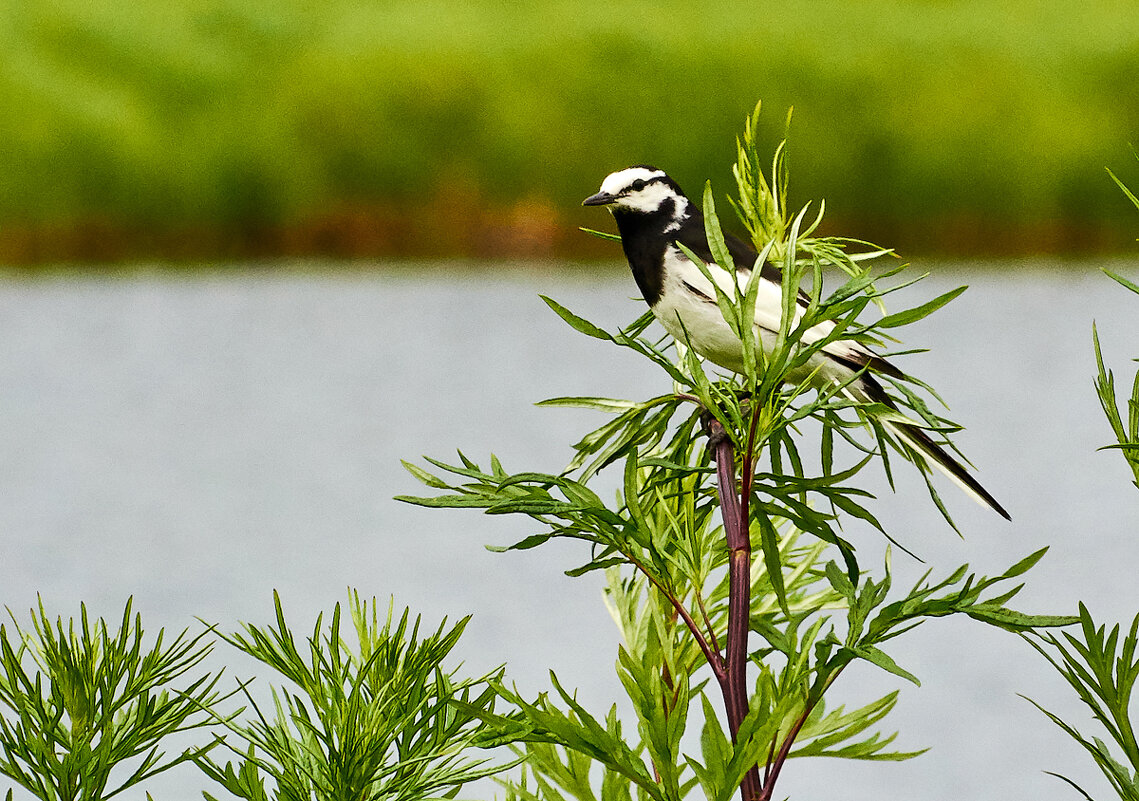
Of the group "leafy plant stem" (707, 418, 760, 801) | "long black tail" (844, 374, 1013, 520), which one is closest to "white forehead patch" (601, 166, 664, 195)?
"long black tail" (844, 374, 1013, 520)

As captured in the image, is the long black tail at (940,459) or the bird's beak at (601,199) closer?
the long black tail at (940,459)

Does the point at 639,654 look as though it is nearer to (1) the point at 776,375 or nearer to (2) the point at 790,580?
(2) the point at 790,580

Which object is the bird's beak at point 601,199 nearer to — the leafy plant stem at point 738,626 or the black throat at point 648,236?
the black throat at point 648,236

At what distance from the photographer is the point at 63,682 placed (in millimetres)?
392

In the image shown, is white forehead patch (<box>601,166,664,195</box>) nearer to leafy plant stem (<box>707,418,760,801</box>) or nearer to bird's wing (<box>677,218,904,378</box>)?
bird's wing (<box>677,218,904,378</box>)

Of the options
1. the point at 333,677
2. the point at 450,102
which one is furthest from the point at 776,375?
the point at 450,102

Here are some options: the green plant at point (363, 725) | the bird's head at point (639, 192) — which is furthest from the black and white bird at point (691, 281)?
the green plant at point (363, 725)

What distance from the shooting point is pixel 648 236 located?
70 cm

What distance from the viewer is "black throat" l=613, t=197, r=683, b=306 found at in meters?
0.67

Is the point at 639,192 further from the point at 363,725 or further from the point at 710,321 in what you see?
the point at 363,725

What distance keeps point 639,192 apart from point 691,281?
0.07m

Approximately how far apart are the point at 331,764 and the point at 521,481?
0.10 metres

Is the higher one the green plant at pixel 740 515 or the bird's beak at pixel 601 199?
the bird's beak at pixel 601 199

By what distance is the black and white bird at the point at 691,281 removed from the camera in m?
0.60
